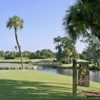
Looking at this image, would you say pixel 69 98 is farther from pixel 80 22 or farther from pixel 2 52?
pixel 2 52

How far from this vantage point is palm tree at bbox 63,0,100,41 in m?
15.1

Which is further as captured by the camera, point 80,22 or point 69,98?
point 80,22

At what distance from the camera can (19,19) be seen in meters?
66.6

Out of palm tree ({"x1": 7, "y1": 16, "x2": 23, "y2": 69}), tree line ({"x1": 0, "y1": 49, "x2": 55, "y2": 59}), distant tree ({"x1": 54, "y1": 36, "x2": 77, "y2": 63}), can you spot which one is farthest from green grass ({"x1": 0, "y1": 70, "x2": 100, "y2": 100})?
tree line ({"x1": 0, "y1": 49, "x2": 55, "y2": 59})

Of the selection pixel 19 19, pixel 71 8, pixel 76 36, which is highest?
pixel 19 19

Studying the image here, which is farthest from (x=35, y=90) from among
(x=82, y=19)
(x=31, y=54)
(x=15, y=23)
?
(x=31, y=54)

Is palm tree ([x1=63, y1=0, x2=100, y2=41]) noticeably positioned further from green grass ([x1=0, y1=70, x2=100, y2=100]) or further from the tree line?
the tree line

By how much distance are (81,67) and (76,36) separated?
3096 millimetres

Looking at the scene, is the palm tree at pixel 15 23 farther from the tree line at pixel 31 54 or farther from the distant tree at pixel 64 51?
the tree line at pixel 31 54

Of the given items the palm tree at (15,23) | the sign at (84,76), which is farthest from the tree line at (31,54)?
the sign at (84,76)

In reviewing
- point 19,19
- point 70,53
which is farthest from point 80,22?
point 70,53

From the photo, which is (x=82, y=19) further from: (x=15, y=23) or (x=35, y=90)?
(x=15, y=23)

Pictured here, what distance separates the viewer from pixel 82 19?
57.9 ft

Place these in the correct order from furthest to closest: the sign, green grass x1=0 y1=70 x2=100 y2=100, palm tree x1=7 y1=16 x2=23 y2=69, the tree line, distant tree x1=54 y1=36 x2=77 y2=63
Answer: the tree line → distant tree x1=54 y1=36 x2=77 y2=63 → palm tree x1=7 y1=16 x2=23 y2=69 → the sign → green grass x1=0 y1=70 x2=100 y2=100
